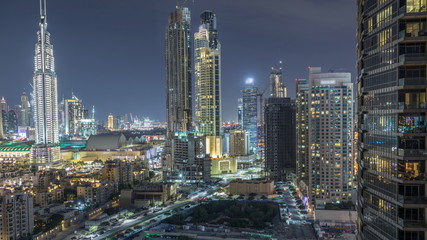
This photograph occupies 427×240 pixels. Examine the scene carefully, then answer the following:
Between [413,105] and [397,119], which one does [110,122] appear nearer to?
[397,119]

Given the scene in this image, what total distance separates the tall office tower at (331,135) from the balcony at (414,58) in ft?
79.9

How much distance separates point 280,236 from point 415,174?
1995 cm

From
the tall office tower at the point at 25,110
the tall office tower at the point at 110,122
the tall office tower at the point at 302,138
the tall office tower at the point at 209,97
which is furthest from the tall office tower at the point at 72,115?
the tall office tower at the point at 302,138

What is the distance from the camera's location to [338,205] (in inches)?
1136

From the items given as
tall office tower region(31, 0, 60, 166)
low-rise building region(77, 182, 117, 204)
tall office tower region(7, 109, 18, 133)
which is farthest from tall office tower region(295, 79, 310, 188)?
tall office tower region(7, 109, 18, 133)

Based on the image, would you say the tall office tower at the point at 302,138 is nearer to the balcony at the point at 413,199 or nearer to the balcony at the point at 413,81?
the balcony at the point at 413,81

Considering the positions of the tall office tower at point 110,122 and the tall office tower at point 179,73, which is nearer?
the tall office tower at point 179,73

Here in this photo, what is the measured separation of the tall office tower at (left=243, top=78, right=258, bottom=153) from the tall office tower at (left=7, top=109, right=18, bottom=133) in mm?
67498

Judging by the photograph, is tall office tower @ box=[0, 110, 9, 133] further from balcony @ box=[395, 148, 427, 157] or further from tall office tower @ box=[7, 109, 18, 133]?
balcony @ box=[395, 148, 427, 157]

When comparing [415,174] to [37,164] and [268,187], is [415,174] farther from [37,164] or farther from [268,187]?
[37,164]

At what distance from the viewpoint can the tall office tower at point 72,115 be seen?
11131cm

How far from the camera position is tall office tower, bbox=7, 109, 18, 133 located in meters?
107

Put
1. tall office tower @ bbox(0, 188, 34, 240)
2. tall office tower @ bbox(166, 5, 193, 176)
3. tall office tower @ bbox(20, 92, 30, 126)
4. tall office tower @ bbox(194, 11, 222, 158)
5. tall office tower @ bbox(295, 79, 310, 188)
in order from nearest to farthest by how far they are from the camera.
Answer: tall office tower @ bbox(0, 188, 34, 240) → tall office tower @ bbox(295, 79, 310, 188) → tall office tower @ bbox(194, 11, 222, 158) → tall office tower @ bbox(166, 5, 193, 176) → tall office tower @ bbox(20, 92, 30, 126)

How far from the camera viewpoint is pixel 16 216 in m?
23.8
